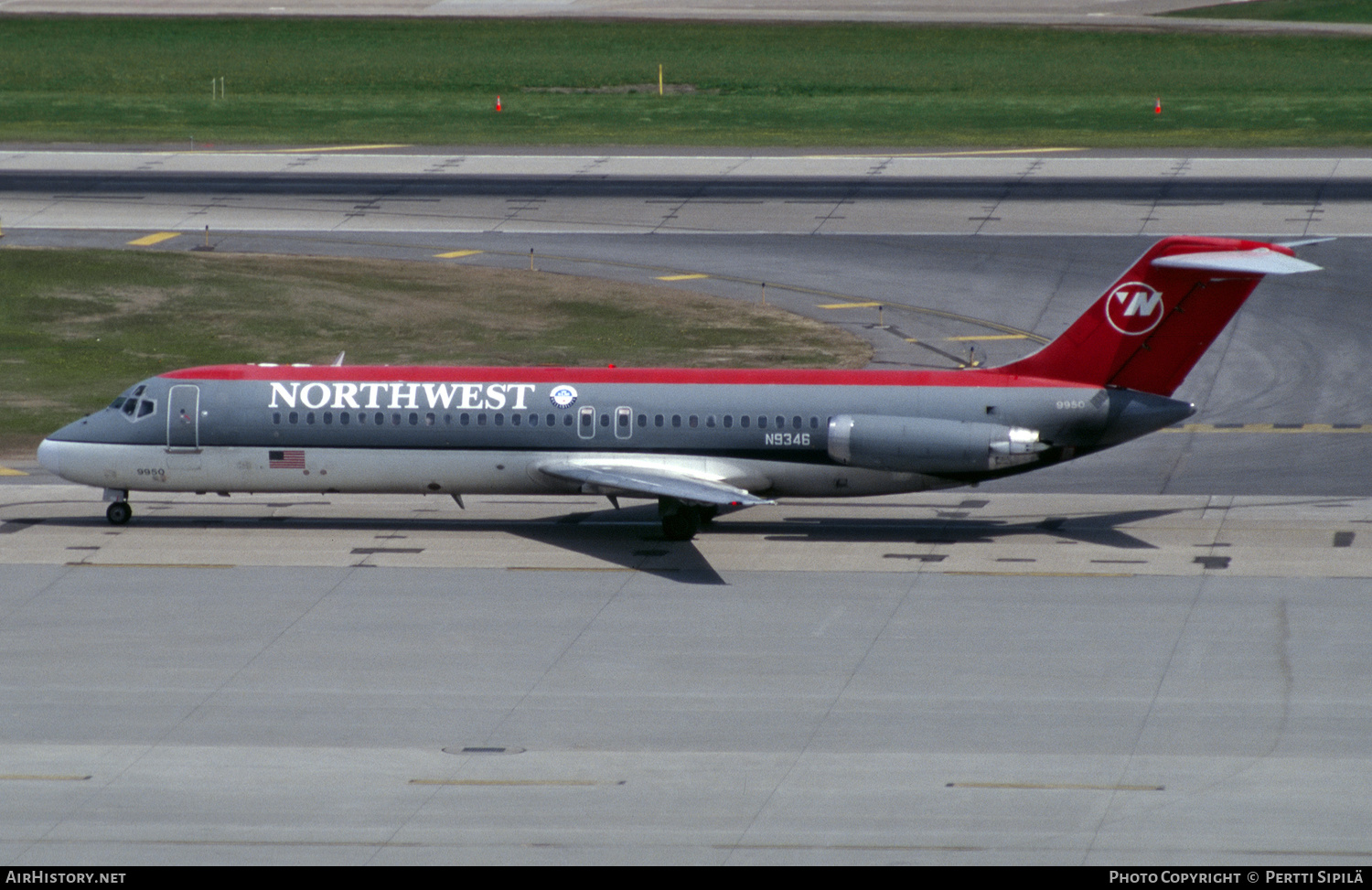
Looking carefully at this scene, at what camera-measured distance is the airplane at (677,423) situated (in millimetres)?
35656

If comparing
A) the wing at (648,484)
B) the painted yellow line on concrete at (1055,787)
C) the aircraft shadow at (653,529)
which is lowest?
the aircraft shadow at (653,529)

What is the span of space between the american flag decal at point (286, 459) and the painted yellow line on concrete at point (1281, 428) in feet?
70.4

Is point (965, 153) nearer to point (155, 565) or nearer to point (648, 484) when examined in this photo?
point (648, 484)

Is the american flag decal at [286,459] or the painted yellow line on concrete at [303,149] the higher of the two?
the painted yellow line on concrete at [303,149]

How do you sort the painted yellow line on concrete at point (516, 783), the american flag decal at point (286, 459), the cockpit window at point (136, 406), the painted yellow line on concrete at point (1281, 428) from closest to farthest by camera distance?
the painted yellow line on concrete at point (516, 783) < the american flag decal at point (286, 459) < the cockpit window at point (136, 406) < the painted yellow line on concrete at point (1281, 428)

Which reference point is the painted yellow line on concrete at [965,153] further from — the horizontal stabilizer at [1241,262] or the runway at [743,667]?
the horizontal stabilizer at [1241,262]

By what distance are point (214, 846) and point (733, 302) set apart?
39467mm

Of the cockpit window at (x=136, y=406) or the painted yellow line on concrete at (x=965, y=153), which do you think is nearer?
the cockpit window at (x=136, y=406)

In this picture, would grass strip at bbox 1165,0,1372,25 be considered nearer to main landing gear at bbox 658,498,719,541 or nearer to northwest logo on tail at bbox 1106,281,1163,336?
northwest logo on tail at bbox 1106,281,1163,336

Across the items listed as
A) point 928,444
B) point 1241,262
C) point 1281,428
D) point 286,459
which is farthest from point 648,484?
point 1281,428

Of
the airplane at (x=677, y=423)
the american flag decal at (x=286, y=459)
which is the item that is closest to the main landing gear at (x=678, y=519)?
the airplane at (x=677, y=423)

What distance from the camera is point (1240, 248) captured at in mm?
34812

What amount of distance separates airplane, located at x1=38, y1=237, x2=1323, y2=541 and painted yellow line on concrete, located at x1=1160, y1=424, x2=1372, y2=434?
34.8ft

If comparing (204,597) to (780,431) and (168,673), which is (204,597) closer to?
(168,673)
